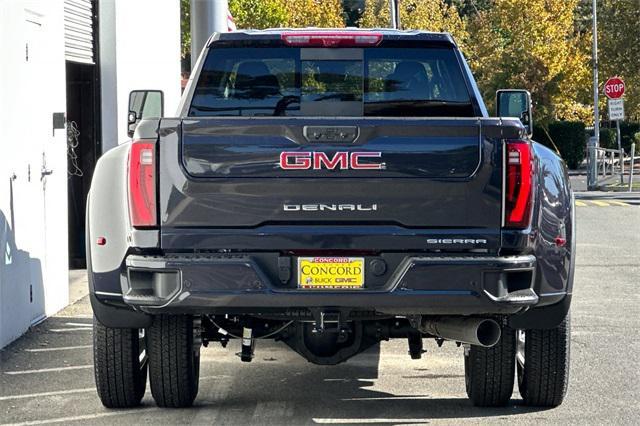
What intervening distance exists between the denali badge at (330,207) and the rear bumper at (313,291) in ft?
0.79

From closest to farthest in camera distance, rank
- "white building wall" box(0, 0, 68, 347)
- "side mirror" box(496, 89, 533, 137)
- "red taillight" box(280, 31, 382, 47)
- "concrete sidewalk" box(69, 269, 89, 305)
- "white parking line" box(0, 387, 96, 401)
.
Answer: "red taillight" box(280, 31, 382, 47) < "white parking line" box(0, 387, 96, 401) < "side mirror" box(496, 89, 533, 137) < "white building wall" box(0, 0, 68, 347) < "concrete sidewalk" box(69, 269, 89, 305)

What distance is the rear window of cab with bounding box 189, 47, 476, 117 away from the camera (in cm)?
829

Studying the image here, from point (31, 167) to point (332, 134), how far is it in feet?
16.5

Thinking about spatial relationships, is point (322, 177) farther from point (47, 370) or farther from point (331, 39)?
point (47, 370)

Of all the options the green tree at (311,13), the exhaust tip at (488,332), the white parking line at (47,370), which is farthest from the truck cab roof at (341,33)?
the green tree at (311,13)

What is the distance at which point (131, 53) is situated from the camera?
16.3 m

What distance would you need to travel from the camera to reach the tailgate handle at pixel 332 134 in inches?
272

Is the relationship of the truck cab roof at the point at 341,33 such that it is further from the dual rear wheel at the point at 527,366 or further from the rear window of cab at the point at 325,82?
the dual rear wheel at the point at 527,366

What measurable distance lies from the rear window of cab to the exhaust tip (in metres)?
1.55

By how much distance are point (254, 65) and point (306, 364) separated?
7.71 feet

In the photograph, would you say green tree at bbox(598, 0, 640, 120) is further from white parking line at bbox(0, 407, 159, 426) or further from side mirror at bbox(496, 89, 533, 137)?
white parking line at bbox(0, 407, 159, 426)

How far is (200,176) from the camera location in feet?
22.7

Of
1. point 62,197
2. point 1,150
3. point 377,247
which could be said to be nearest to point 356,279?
point 377,247

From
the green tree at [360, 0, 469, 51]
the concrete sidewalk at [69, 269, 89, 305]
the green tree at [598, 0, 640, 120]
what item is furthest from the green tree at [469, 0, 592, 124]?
the concrete sidewalk at [69, 269, 89, 305]
